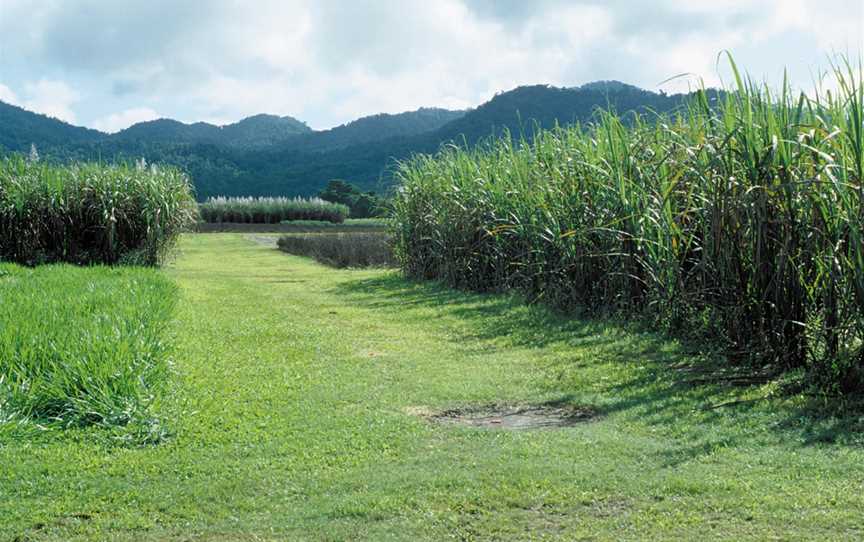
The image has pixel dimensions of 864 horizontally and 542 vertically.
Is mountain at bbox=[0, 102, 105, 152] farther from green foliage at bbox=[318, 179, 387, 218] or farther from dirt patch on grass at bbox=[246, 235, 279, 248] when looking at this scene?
dirt patch on grass at bbox=[246, 235, 279, 248]

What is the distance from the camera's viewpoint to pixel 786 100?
17.2 feet

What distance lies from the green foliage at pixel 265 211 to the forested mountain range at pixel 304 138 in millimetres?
6358

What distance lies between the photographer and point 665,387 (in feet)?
16.6

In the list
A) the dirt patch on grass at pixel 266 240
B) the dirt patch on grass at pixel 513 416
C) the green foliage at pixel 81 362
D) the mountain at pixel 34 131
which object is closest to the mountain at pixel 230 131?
the mountain at pixel 34 131

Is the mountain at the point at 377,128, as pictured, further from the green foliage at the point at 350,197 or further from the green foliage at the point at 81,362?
the green foliage at the point at 81,362

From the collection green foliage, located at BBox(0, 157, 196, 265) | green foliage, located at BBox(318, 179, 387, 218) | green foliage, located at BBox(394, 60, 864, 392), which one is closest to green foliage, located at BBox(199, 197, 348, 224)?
green foliage, located at BBox(318, 179, 387, 218)

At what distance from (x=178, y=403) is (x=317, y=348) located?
2.07 meters

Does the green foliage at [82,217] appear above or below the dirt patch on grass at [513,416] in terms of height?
above

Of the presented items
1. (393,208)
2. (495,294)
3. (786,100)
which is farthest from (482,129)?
(786,100)

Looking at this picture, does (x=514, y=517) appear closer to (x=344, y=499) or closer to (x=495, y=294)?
(x=344, y=499)

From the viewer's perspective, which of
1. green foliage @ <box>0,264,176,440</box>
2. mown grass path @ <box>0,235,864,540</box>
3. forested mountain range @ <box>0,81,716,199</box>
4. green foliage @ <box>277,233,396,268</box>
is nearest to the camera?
mown grass path @ <box>0,235,864,540</box>

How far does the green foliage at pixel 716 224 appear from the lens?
464 centimetres

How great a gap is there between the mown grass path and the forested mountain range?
120ft

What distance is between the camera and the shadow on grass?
4008mm
